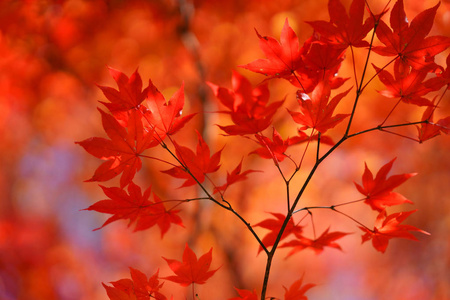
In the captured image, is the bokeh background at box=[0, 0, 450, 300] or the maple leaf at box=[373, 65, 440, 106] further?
the bokeh background at box=[0, 0, 450, 300]

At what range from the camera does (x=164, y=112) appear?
0.45m

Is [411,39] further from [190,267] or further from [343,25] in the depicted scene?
[190,267]

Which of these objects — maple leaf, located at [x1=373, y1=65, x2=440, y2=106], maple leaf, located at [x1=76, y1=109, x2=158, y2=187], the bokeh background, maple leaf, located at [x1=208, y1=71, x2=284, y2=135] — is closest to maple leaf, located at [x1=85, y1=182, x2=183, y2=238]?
maple leaf, located at [x1=76, y1=109, x2=158, y2=187]

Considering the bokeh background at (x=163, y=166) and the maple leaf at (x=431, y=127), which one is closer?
the maple leaf at (x=431, y=127)

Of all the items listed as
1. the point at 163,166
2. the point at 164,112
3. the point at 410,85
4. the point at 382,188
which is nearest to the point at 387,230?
the point at 382,188

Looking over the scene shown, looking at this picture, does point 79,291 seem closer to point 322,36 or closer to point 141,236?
point 141,236

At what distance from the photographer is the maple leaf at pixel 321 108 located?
41 cm

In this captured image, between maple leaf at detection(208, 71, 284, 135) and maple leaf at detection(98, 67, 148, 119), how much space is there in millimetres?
89

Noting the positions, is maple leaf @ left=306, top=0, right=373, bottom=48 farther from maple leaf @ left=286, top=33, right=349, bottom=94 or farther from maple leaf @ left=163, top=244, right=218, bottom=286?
maple leaf @ left=163, top=244, right=218, bottom=286

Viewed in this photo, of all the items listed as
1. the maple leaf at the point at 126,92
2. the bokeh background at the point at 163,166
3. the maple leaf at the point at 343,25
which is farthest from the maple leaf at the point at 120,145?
the bokeh background at the point at 163,166

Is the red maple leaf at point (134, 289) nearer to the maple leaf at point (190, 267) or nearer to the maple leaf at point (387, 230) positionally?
the maple leaf at point (190, 267)

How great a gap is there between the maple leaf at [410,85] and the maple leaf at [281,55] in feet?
0.38

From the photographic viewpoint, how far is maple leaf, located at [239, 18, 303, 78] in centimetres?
43

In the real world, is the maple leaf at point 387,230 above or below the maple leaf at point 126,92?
below
